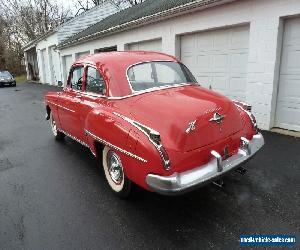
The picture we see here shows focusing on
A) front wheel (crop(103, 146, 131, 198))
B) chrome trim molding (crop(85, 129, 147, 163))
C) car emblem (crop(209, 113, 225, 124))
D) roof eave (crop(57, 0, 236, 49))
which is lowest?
front wheel (crop(103, 146, 131, 198))

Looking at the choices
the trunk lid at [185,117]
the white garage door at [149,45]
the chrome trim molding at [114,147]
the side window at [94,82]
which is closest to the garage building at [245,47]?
the white garage door at [149,45]

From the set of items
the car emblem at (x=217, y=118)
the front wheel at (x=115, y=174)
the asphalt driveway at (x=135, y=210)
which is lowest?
the asphalt driveway at (x=135, y=210)

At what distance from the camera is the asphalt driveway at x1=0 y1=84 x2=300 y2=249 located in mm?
2996

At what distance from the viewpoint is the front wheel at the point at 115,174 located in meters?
3.71

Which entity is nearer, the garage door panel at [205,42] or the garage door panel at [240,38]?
the garage door panel at [240,38]

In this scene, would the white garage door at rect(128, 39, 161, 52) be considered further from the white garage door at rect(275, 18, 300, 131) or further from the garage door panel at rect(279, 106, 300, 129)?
the garage door panel at rect(279, 106, 300, 129)

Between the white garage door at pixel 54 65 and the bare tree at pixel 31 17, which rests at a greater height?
the bare tree at pixel 31 17

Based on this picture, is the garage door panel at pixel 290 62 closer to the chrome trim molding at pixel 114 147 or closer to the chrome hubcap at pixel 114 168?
the chrome hubcap at pixel 114 168

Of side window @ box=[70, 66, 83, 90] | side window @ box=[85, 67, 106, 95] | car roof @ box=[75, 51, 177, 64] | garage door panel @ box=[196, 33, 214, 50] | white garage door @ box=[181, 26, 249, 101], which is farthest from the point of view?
garage door panel @ box=[196, 33, 214, 50]

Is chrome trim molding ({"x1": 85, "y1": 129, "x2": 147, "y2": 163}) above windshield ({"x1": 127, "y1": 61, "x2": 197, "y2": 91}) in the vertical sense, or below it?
below

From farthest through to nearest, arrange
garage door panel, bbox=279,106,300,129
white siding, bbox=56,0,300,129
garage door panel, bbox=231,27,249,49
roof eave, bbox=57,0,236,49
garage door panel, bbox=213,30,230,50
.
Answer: garage door panel, bbox=213,30,230,50 < roof eave, bbox=57,0,236,49 < garage door panel, bbox=231,27,249,49 < garage door panel, bbox=279,106,300,129 < white siding, bbox=56,0,300,129

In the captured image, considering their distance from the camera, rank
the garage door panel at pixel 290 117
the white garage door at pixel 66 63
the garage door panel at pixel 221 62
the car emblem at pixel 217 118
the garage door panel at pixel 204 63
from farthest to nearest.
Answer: the white garage door at pixel 66 63
the garage door panel at pixel 204 63
the garage door panel at pixel 221 62
the garage door panel at pixel 290 117
the car emblem at pixel 217 118

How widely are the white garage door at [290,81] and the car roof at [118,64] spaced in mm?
3167

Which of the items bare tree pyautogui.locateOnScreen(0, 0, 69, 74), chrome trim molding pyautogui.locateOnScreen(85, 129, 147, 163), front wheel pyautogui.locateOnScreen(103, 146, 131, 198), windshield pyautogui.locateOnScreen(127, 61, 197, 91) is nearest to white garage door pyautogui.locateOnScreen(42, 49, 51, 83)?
bare tree pyautogui.locateOnScreen(0, 0, 69, 74)
